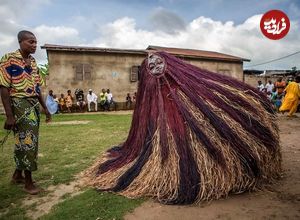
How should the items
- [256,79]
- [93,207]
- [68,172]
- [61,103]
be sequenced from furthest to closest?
[256,79]
[61,103]
[68,172]
[93,207]

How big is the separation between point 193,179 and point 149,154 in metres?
0.70

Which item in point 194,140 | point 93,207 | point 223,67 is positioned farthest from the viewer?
point 223,67

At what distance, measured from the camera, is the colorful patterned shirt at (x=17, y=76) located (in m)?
3.69

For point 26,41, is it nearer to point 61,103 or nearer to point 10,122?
point 10,122

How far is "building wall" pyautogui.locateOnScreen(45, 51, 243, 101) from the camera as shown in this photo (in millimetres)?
18828

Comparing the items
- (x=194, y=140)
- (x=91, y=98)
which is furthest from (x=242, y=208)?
(x=91, y=98)

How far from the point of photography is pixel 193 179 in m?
3.41

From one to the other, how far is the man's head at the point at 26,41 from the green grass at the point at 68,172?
1774mm

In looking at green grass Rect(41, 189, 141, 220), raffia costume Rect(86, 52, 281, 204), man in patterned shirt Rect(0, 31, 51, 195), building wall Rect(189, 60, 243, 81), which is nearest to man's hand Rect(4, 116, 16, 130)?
man in patterned shirt Rect(0, 31, 51, 195)

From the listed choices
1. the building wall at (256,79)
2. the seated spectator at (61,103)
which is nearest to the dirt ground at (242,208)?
the seated spectator at (61,103)

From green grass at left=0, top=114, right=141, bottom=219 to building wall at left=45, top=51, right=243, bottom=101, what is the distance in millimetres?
11065

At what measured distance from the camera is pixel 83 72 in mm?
19516

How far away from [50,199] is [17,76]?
1535 mm

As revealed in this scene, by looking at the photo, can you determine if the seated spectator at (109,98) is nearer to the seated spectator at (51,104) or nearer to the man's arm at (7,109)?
the seated spectator at (51,104)
